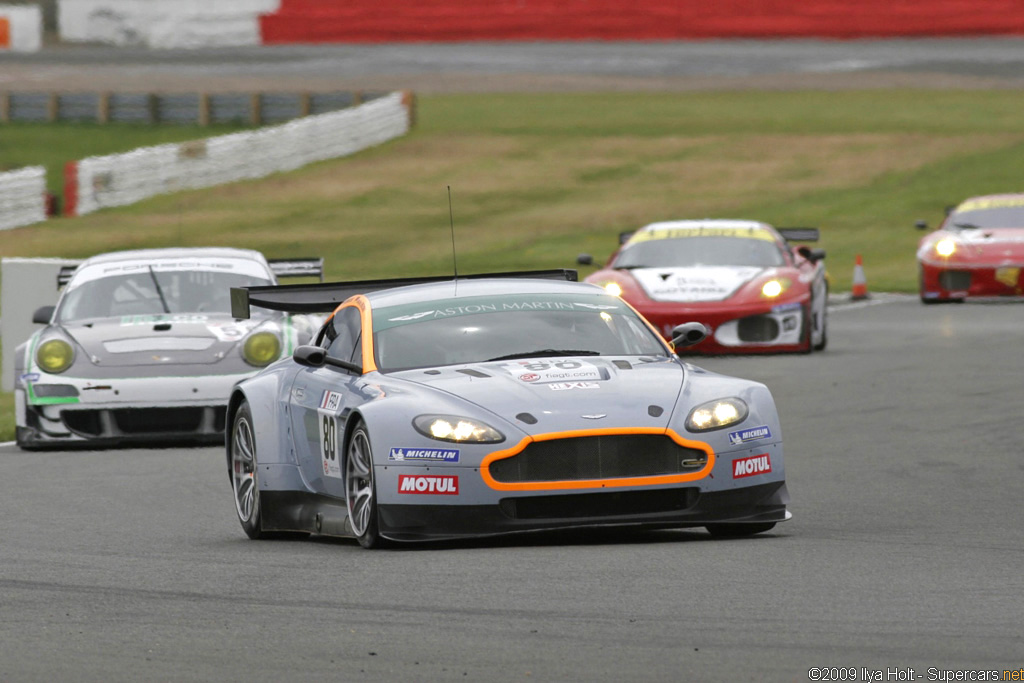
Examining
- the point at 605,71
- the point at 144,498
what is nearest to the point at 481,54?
the point at 605,71

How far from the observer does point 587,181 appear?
4156 centimetres

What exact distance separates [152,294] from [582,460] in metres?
7.00

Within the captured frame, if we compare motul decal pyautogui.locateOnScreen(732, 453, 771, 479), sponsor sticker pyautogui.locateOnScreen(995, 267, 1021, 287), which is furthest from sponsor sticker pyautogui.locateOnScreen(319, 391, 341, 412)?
sponsor sticker pyautogui.locateOnScreen(995, 267, 1021, 287)

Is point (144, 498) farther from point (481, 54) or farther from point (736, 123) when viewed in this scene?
point (481, 54)

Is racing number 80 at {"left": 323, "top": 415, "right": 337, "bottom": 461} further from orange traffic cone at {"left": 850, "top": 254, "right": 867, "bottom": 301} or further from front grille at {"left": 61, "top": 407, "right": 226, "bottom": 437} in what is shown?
orange traffic cone at {"left": 850, "top": 254, "right": 867, "bottom": 301}

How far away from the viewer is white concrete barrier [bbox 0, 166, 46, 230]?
3694cm

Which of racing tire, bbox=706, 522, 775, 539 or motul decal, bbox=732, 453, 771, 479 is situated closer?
motul decal, bbox=732, 453, 771, 479

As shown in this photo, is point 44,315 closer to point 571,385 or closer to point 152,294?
point 152,294

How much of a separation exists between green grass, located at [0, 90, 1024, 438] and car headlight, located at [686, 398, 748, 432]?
65.9 ft

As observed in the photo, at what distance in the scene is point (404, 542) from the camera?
8688mm

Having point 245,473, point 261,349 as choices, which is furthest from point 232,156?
point 245,473

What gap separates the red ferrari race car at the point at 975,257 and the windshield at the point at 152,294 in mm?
11632

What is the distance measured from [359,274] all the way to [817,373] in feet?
51.4

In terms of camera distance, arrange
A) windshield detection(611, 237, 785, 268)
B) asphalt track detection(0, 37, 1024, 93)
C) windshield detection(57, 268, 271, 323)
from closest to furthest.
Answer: windshield detection(57, 268, 271, 323)
windshield detection(611, 237, 785, 268)
asphalt track detection(0, 37, 1024, 93)
